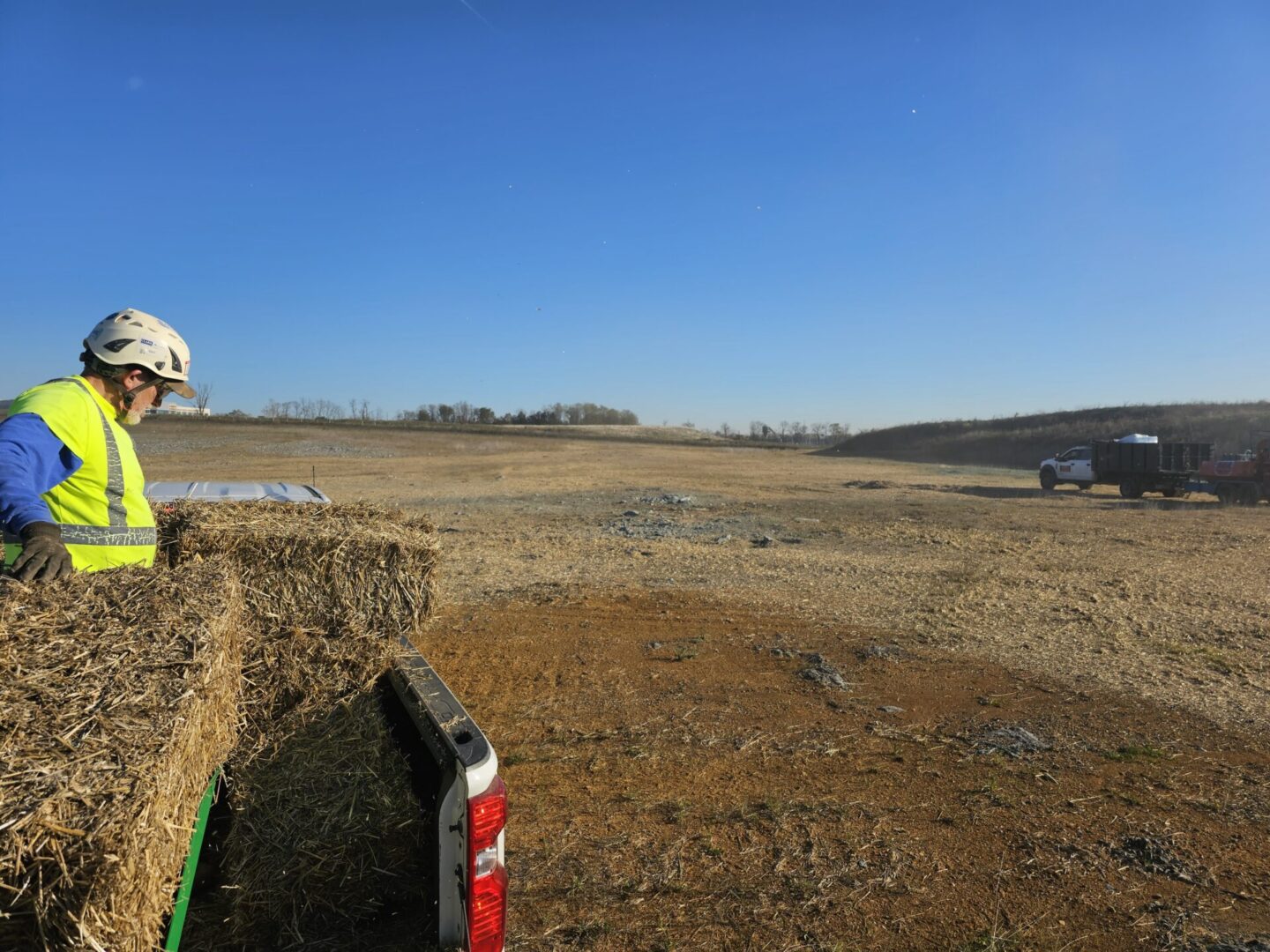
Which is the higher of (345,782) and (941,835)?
(345,782)

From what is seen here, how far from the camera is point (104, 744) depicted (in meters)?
1.72

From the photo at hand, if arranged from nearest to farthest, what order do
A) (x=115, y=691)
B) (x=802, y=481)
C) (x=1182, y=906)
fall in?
(x=115, y=691)
(x=1182, y=906)
(x=802, y=481)

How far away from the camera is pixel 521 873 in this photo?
3768 mm

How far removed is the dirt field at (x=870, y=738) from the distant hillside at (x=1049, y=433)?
154 ft

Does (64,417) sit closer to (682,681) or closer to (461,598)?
(682,681)

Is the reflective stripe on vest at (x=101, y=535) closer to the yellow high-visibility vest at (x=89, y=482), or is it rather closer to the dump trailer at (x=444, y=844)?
the yellow high-visibility vest at (x=89, y=482)

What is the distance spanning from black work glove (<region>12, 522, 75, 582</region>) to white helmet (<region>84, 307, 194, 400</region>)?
2.47 ft

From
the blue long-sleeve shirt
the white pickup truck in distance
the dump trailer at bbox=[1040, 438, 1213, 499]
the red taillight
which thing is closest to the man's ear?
the blue long-sleeve shirt

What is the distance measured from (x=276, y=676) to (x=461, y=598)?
21.0ft

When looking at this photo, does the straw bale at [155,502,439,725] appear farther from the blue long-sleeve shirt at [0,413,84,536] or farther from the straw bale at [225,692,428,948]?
the blue long-sleeve shirt at [0,413,84,536]

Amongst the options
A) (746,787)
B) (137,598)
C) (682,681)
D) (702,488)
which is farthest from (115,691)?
(702,488)

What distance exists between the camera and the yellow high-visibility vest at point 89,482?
8.87 feet

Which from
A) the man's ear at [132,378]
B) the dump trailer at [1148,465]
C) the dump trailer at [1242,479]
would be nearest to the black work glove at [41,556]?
the man's ear at [132,378]

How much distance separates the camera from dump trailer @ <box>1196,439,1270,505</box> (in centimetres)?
2292
